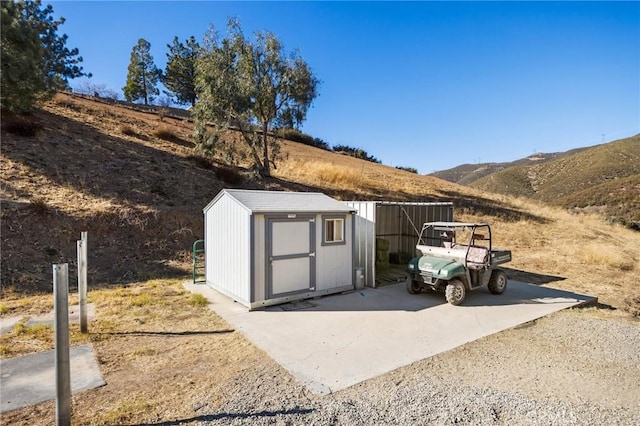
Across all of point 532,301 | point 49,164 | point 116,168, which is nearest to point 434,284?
point 532,301

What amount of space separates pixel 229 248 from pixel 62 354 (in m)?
4.29

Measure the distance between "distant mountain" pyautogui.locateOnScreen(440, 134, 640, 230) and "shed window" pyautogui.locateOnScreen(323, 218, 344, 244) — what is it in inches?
881

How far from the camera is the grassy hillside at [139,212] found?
30.8ft

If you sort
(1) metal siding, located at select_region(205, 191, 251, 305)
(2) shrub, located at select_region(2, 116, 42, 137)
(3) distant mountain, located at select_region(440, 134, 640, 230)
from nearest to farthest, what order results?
(1) metal siding, located at select_region(205, 191, 251, 305) < (2) shrub, located at select_region(2, 116, 42, 137) < (3) distant mountain, located at select_region(440, 134, 640, 230)

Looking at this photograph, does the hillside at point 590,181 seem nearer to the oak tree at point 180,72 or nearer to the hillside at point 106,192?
the hillside at point 106,192

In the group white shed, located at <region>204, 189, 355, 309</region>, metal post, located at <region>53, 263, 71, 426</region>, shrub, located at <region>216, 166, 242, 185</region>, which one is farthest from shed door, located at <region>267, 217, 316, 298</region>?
shrub, located at <region>216, 166, 242, 185</region>

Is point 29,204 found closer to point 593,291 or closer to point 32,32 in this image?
point 32,32

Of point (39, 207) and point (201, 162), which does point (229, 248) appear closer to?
point (39, 207)

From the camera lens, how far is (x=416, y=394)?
3.70 metres

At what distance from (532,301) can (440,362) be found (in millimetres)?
4067

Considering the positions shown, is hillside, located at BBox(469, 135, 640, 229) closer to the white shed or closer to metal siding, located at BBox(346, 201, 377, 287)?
metal siding, located at BBox(346, 201, 377, 287)

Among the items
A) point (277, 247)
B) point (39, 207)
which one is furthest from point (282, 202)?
point (39, 207)

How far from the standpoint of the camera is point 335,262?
25.4ft

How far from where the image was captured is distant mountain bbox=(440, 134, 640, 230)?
29.5 m
